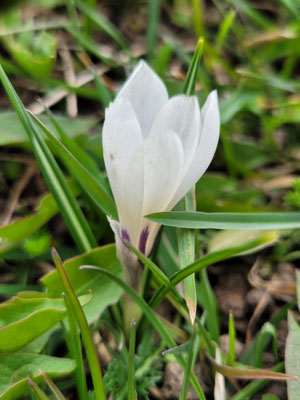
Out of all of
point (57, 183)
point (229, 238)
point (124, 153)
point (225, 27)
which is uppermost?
point (225, 27)

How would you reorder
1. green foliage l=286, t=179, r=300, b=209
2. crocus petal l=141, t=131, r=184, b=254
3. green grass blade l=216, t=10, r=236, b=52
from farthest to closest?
green grass blade l=216, t=10, r=236, b=52, green foliage l=286, t=179, r=300, b=209, crocus petal l=141, t=131, r=184, b=254

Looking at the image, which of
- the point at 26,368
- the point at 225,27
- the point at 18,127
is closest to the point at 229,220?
the point at 26,368

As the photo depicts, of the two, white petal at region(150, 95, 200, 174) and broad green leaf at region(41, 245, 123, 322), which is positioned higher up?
white petal at region(150, 95, 200, 174)

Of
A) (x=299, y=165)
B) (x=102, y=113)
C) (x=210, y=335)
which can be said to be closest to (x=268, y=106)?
(x=299, y=165)

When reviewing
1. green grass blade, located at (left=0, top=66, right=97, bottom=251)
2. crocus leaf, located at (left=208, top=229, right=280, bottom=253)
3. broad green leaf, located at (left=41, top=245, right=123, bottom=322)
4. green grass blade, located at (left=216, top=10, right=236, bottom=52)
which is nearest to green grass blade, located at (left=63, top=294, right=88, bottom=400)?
broad green leaf, located at (left=41, top=245, right=123, bottom=322)

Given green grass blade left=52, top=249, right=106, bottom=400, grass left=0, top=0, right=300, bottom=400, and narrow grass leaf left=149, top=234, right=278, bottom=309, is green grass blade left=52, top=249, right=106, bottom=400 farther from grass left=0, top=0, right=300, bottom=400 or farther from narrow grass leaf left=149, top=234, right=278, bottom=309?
narrow grass leaf left=149, top=234, right=278, bottom=309

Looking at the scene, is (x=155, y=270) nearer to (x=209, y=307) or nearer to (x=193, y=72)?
(x=209, y=307)
